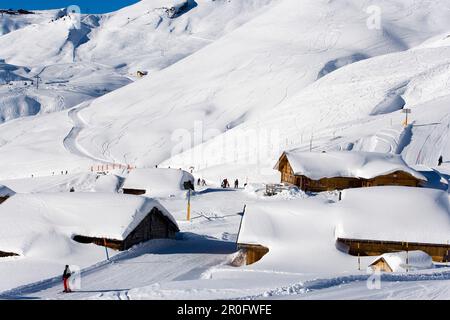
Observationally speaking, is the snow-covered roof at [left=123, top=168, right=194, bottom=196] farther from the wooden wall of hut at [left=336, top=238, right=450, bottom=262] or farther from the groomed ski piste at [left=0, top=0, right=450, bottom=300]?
the wooden wall of hut at [left=336, top=238, right=450, bottom=262]

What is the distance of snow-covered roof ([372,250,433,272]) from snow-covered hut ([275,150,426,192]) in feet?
57.3

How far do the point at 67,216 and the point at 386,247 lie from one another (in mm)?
11498

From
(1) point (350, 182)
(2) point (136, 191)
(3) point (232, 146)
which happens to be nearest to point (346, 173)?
(1) point (350, 182)

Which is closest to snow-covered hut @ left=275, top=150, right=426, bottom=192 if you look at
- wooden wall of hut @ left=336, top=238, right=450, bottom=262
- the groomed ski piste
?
the groomed ski piste

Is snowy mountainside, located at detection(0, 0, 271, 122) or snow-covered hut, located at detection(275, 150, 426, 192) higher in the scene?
snowy mountainside, located at detection(0, 0, 271, 122)

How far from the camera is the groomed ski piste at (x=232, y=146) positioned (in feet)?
61.3

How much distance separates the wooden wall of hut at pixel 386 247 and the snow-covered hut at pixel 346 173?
15621 mm

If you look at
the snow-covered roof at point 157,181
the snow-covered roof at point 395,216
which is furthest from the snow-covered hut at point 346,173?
the snow-covered roof at point 395,216

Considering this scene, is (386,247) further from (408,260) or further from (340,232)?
(408,260)

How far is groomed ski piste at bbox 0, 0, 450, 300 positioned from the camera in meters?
18.7

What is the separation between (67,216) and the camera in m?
22.2

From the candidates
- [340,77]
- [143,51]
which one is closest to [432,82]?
[340,77]

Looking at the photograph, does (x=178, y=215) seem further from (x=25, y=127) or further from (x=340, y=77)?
(x=25, y=127)

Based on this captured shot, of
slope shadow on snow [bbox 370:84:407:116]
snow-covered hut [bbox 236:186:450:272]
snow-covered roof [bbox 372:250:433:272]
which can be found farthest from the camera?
slope shadow on snow [bbox 370:84:407:116]
